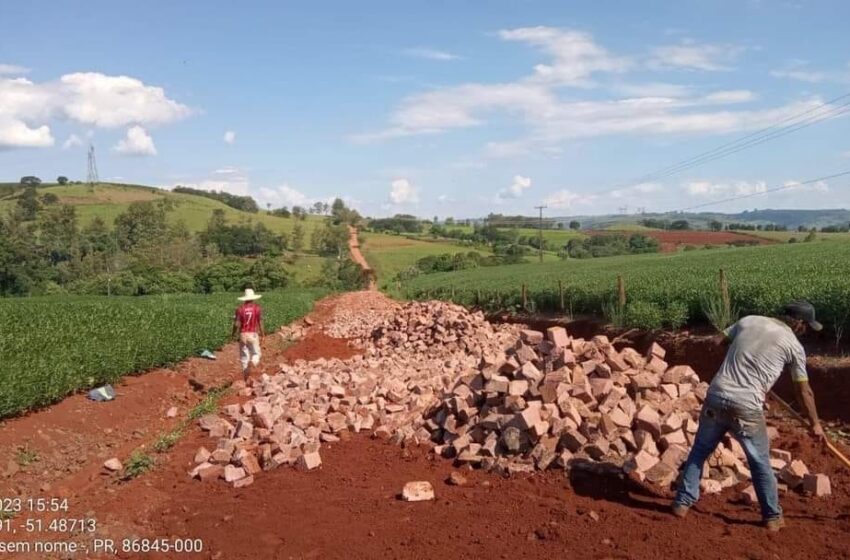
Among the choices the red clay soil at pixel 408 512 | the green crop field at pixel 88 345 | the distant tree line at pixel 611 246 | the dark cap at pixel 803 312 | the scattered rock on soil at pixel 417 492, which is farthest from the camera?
the distant tree line at pixel 611 246

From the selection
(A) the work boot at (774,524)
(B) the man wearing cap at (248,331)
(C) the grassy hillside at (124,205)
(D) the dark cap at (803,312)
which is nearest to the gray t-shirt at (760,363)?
(D) the dark cap at (803,312)

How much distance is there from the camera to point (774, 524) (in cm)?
547

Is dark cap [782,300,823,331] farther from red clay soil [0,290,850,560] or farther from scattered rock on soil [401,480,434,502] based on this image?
scattered rock on soil [401,480,434,502]

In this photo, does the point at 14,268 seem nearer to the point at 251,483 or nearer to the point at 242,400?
the point at 242,400

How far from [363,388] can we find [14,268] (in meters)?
47.5

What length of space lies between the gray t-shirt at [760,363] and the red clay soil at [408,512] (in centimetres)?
119

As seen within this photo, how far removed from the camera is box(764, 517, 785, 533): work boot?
215 inches

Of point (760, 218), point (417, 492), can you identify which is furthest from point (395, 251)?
point (760, 218)

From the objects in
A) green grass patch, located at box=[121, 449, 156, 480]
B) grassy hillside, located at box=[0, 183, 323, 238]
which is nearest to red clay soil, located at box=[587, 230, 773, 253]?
grassy hillside, located at box=[0, 183, 323, 238]

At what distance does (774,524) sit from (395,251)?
7373cm

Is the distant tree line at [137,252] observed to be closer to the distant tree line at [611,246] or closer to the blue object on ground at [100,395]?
the distant tree line at [611,246]

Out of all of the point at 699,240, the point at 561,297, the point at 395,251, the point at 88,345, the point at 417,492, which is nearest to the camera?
the point at 417,492

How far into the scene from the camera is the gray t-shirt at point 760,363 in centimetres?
542

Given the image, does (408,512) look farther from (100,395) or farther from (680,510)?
(100,395)
